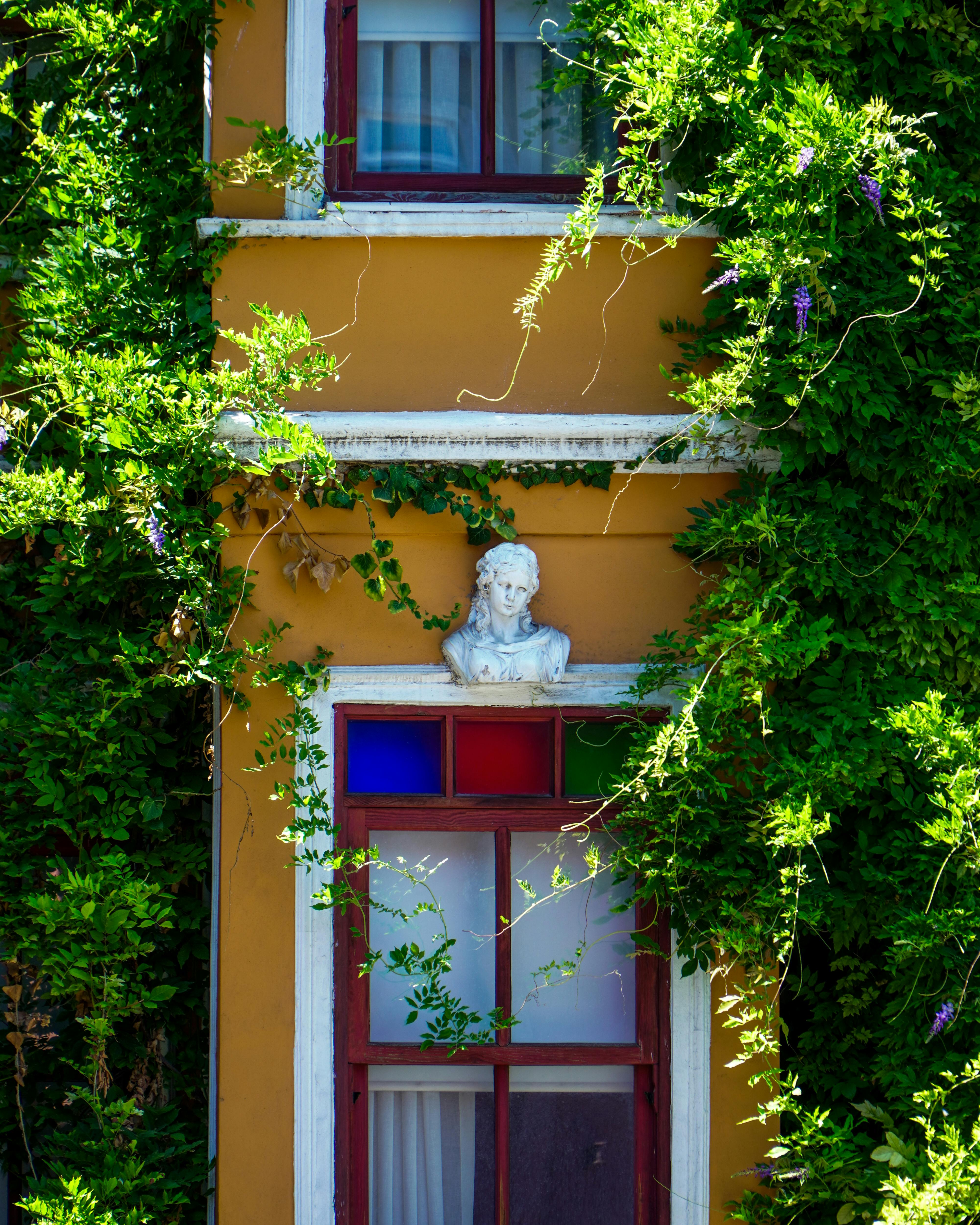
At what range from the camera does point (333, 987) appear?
3.51 m

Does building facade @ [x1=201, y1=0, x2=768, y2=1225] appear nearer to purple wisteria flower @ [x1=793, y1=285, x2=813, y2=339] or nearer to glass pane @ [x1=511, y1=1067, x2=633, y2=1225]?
glass pane @ [x1=511, y1=1067, x2=633, y2=1225]

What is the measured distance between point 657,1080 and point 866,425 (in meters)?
2.09

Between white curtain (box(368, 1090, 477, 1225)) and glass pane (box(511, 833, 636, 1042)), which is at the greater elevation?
glass pane (box(511, 833, 636, 1042))

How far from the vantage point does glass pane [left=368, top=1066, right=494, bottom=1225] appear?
142 inches

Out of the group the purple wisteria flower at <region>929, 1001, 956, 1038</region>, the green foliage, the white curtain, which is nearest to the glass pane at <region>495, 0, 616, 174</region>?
the green foliage

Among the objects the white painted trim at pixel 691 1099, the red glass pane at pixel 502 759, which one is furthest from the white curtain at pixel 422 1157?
the red glass pane at pixel 502 759

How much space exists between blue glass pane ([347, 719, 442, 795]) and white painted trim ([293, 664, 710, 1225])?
84 mm

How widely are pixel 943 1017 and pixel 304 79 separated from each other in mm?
3393

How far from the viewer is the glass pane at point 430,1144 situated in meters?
3.61

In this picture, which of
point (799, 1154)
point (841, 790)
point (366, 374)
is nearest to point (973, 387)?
point (841, 790)

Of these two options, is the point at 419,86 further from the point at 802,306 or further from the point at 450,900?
the point at 450,900

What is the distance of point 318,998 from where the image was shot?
11.4ft

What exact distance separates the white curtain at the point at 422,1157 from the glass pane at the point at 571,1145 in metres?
0.14

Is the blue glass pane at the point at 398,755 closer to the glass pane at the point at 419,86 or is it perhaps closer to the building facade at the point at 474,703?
the building facade at the point at 474,703
